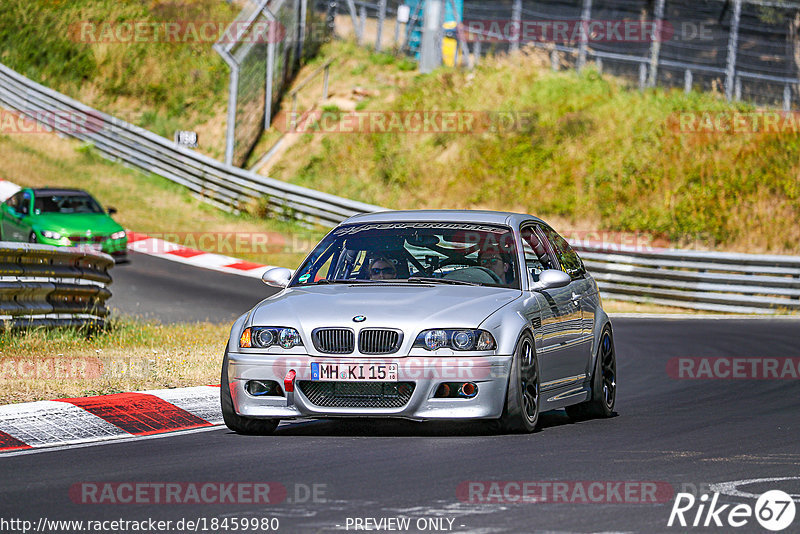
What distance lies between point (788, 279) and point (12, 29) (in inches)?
1123

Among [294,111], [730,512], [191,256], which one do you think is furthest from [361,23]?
[730,512]

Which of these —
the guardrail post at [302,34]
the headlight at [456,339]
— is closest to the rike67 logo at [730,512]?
the headlight at [456,339]

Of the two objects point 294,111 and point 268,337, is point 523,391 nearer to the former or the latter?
point 268,337

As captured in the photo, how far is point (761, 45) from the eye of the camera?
2975cm

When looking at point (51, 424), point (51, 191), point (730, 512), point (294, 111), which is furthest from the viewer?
point (294, 111)

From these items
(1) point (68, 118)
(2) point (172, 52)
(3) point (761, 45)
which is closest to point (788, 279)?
(3) point (761, 45)

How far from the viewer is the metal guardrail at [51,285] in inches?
517

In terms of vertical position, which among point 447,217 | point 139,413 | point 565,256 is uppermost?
point 447,217

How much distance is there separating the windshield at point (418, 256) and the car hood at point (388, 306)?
267mm

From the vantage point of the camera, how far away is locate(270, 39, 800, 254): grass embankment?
92.0 feet

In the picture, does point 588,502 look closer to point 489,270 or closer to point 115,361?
point 489,270

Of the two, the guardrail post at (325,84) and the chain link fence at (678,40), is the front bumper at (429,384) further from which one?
the guardrail post at (325,84)

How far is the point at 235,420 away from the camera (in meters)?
8.97

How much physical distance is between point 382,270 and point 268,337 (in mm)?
1271
